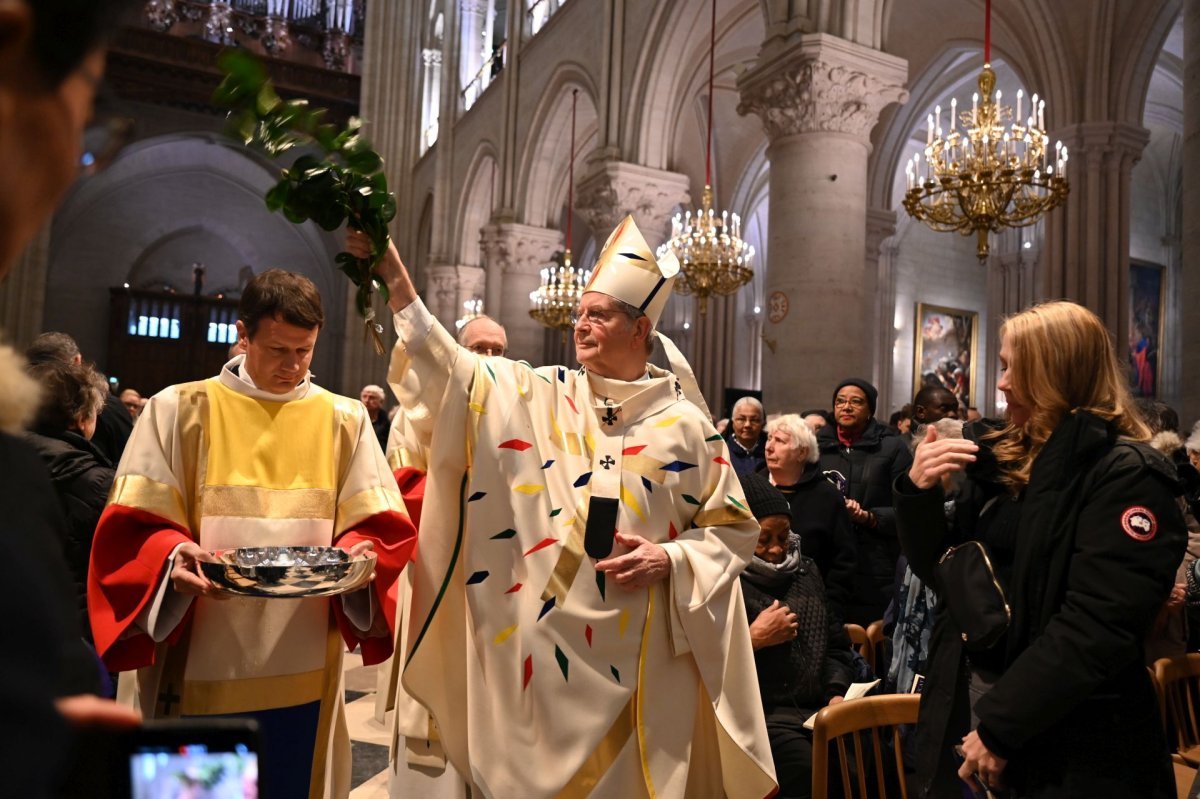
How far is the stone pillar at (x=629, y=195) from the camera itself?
1169 cm

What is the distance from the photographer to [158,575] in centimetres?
211

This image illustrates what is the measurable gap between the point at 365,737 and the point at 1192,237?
5.21m

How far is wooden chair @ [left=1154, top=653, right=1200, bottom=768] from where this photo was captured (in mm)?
3084

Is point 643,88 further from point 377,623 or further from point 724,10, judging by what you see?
point 377,623

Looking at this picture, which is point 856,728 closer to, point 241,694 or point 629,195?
point 241,694

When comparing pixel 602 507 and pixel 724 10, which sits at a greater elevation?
pixel 724 10

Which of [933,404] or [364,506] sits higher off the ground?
[933,404]

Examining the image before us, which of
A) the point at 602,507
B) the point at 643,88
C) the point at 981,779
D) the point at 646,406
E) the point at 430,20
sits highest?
the point at 430,20

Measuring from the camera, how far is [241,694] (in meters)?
2.23

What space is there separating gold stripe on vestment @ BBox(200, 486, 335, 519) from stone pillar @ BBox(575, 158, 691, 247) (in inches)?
375

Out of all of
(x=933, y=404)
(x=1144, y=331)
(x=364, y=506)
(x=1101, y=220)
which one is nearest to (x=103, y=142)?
(x=364, y=506)

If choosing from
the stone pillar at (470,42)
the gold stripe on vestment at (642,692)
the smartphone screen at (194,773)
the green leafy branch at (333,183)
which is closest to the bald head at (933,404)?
the gold stripe on vestment at (642,692)

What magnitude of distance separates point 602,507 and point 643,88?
10.3 meters

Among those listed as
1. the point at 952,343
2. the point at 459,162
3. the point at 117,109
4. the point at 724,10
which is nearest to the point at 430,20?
the point at 459,162
